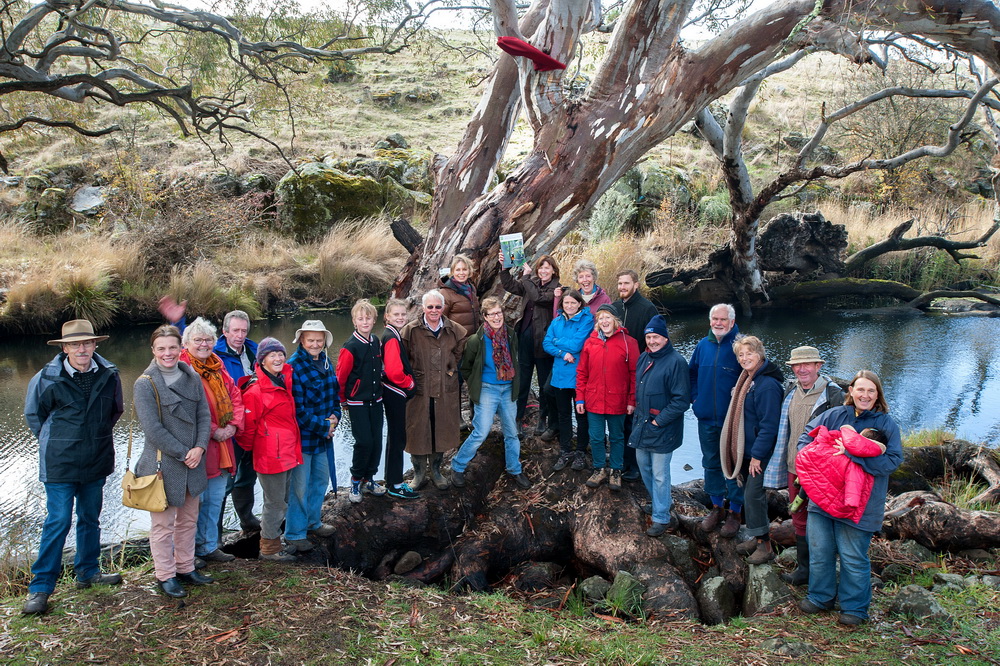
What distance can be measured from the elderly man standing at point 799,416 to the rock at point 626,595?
0.98 metres

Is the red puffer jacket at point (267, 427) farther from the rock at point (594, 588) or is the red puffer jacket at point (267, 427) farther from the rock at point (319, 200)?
the rock at point (319, 200)

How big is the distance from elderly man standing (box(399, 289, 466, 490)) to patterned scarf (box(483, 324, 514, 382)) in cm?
28

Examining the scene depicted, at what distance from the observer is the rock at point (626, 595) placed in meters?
4.60

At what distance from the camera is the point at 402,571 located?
5.16 m

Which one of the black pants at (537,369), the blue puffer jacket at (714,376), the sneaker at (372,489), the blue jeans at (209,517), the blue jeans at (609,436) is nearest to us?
the blue jeans at (209,517)

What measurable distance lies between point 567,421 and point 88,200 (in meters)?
18.1

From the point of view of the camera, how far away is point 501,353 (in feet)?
18.1

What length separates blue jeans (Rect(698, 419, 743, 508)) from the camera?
16.6 ft

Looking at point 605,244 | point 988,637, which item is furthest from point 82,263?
point 988,637

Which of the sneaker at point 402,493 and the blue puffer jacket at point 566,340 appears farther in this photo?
the blue puffer jacket at point 566,340

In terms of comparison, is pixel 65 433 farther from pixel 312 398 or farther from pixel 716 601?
pixel 716 601

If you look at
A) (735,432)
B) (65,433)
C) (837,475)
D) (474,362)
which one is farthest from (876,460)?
(65,433)

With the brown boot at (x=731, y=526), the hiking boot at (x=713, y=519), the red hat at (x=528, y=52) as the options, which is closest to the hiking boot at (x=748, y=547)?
the brown boot at (x=731, y=526)

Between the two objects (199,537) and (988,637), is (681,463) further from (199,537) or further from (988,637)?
(199,537)
